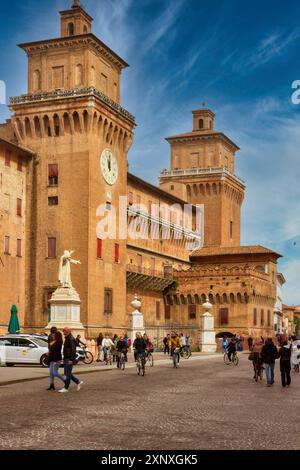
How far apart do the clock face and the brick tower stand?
29863mm

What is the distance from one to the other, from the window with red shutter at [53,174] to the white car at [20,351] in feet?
75.8

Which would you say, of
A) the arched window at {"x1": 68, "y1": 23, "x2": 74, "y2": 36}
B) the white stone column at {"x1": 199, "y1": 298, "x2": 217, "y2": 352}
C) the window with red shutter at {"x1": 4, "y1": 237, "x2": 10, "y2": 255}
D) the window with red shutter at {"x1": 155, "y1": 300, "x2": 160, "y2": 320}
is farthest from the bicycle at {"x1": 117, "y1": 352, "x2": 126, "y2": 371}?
the window with red shutter at {"x1": 155, "y1": 300, "x2": 160, "y2": 320}

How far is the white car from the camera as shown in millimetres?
31797

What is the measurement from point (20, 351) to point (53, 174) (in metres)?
23.8

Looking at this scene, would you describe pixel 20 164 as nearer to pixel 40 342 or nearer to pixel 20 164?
pixel 20 164

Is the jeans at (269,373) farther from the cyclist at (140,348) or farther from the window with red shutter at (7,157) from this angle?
the window with red shutter at (7,157)

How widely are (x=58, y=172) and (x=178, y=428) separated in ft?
139

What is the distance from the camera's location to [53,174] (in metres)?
53.8

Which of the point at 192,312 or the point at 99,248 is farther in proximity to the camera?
the point at 192,312

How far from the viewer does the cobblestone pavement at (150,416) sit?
429 inches

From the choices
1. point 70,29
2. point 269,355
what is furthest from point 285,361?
point 70,29

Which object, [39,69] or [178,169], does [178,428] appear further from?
[178,169]
